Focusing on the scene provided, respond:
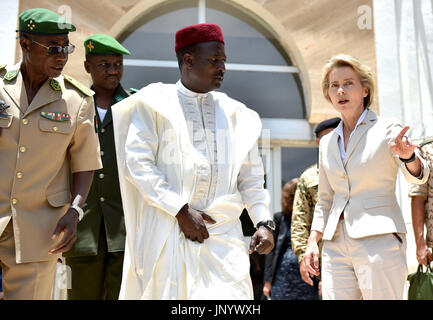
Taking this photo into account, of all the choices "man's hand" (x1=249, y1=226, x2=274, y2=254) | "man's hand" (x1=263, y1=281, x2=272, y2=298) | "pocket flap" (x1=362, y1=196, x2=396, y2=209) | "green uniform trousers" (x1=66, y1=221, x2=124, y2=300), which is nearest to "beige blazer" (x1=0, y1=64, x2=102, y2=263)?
"green uniform trousers" (x1=66, y1=221, x2=124, y2=300)

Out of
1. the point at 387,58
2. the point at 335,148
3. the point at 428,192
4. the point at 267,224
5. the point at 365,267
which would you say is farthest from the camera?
the point at 387,58

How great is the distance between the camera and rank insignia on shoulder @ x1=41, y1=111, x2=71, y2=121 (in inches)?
146

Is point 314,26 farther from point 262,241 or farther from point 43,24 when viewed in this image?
point 43,24

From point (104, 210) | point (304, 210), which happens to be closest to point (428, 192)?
point (304, 210)

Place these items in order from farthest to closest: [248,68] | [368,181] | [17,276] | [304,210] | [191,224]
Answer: [248,68], [304,210], [368,181], [191,224], [17,276]

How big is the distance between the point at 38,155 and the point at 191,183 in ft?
2.99

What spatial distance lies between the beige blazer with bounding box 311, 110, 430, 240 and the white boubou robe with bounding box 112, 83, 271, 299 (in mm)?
622

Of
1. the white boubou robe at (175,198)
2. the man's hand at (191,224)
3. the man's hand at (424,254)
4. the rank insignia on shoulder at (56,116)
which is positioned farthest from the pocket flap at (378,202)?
the rank insignia on shoulder at (56,116)

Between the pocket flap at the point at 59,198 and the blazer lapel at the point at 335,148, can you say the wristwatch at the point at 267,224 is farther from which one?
the pocket flap at the point at 59,198

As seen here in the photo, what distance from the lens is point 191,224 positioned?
3.64m

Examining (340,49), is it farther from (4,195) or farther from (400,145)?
(4,195)

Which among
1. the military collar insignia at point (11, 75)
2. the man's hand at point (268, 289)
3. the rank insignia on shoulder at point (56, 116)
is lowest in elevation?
the man's hand at point (268, 289)

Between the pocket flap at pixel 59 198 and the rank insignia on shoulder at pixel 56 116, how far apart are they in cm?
44

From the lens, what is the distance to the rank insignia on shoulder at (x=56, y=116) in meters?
3.70
